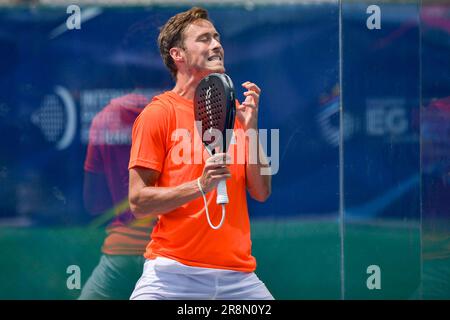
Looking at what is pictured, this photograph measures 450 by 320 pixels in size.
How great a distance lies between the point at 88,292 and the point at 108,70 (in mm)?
1245

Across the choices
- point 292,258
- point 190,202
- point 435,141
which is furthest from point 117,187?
point 435,141

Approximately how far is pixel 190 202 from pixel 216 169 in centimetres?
30

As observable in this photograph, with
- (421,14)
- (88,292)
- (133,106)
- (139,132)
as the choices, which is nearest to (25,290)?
(88,292)

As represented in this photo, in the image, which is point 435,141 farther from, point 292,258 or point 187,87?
point 187,87

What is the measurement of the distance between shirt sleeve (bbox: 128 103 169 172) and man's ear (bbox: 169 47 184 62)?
29 cm

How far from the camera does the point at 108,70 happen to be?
473 centimetres

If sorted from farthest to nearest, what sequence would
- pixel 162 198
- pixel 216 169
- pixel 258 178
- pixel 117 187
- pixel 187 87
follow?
pixel 117 187, pixel 187 87, pixel 258 178, pixel 162 198, pixel 216 169

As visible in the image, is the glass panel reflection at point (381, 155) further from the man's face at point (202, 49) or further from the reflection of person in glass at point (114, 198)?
the man's face at point (202, 49)

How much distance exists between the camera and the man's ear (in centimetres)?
380

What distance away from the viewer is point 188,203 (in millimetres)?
3557

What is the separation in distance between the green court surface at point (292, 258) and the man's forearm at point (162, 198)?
4.33 ft

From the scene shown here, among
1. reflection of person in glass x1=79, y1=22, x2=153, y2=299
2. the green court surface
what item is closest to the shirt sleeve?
reflection of person in glass x1=79, y1=22, x2=153, y2=299

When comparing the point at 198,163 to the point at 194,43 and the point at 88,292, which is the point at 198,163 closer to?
the point at 194,43
